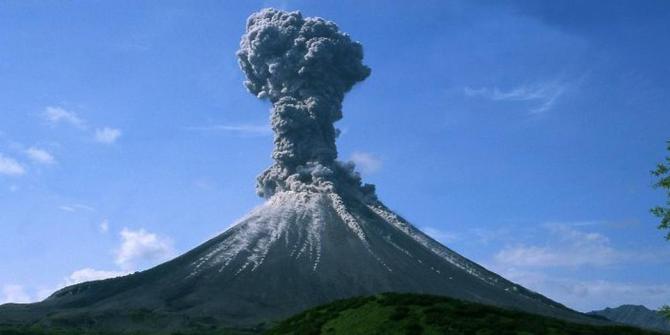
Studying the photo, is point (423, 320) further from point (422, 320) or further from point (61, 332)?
point (61, 332)

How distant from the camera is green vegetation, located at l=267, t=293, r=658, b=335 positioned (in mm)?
30594

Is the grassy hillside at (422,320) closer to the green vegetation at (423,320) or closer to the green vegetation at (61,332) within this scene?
the green vegetation at (423,320)

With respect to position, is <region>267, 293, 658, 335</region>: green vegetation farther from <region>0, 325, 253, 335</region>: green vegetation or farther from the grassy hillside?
<region>0, 325, 253, 335</region>: green vegetation

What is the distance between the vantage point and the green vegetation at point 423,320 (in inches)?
1204

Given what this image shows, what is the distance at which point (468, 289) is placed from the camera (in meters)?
199

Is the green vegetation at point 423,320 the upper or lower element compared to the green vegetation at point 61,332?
lower

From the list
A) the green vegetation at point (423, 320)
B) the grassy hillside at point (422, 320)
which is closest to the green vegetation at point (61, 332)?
the grassy hillside at point (422, 320)

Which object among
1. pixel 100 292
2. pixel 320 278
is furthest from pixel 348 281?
pixel 100 292

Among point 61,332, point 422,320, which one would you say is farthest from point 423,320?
point 61,332

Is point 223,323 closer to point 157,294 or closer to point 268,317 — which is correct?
point 268,317

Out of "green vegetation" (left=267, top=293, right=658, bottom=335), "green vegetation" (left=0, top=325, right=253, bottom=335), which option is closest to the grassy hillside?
"green vegetation" (left=267, top=293, right=658, bottom=335)

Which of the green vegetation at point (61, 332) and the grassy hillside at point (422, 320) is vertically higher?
the green vegetation at point (61, 332)

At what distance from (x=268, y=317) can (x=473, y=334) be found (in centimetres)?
13800

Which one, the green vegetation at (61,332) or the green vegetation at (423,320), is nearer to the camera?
the green vegetation at (423,320)
